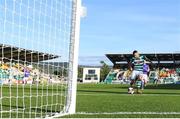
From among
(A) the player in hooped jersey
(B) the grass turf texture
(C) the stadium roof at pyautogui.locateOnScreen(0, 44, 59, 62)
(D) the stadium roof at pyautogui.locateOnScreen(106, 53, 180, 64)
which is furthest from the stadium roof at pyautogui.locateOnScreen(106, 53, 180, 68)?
(C) the stadium roof at pyautogui.locateOnScreen(0, 44, 59, 62)

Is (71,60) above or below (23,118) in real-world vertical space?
above

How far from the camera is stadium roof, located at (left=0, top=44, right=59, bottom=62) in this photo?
8.12 m

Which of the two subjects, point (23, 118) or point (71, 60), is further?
point (71, 60)

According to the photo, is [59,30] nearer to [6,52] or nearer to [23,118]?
[6,52]

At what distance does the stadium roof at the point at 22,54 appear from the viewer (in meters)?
8.12

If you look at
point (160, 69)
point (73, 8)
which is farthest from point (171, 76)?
point (73, 8)

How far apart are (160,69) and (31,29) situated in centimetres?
7663

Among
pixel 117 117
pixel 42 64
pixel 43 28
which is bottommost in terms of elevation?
pixel 117 117

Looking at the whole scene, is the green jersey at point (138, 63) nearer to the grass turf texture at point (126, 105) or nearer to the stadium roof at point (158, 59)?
the grass turf texture at point (126, 105)

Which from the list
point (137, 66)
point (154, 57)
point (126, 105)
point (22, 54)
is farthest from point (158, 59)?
point (22, 54)

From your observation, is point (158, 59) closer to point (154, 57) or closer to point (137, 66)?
point (154, 57)

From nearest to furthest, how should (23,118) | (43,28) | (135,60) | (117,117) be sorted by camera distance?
(23,118), (117,117), (43,28), (135,60)

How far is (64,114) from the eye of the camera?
348 inches

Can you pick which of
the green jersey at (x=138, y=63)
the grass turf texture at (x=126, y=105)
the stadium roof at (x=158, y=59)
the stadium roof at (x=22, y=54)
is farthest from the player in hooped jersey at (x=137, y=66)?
the stadium roof at (x=158, y=59)
